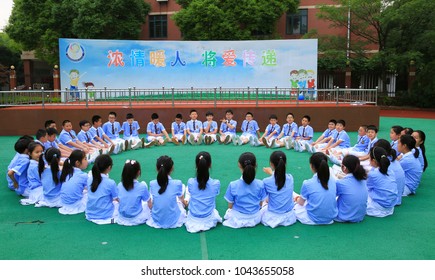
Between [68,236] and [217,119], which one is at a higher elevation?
[217,119]

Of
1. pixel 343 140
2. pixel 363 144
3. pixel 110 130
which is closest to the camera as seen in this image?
pixel 363 144

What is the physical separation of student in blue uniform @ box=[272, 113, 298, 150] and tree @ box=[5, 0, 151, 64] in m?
13.9

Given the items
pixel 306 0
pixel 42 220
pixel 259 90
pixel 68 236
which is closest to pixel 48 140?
pixel 42 220

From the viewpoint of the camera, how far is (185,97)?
12.8 metres

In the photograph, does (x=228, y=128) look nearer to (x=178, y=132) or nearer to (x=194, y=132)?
(x=194, y=132)

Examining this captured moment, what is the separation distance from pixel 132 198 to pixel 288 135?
593 cm

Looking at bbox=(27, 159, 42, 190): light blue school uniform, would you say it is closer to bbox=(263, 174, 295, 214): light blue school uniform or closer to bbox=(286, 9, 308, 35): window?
bbox=(263, 174, 295, 214): light blue school uniform

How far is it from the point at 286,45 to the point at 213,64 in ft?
10.6

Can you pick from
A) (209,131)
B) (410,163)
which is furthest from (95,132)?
(410,163)

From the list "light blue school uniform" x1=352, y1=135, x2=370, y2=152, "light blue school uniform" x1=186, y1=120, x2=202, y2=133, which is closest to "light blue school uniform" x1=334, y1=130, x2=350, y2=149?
"light blue school uniform" x1=352, y1=135, x2=370, y2=152

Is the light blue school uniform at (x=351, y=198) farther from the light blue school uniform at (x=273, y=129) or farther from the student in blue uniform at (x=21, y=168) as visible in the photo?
the light blue school uniform at (x=273, y=129)

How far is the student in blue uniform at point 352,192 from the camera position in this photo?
4.23 m

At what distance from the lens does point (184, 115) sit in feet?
38.6

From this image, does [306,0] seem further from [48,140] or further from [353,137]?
[48,140]
